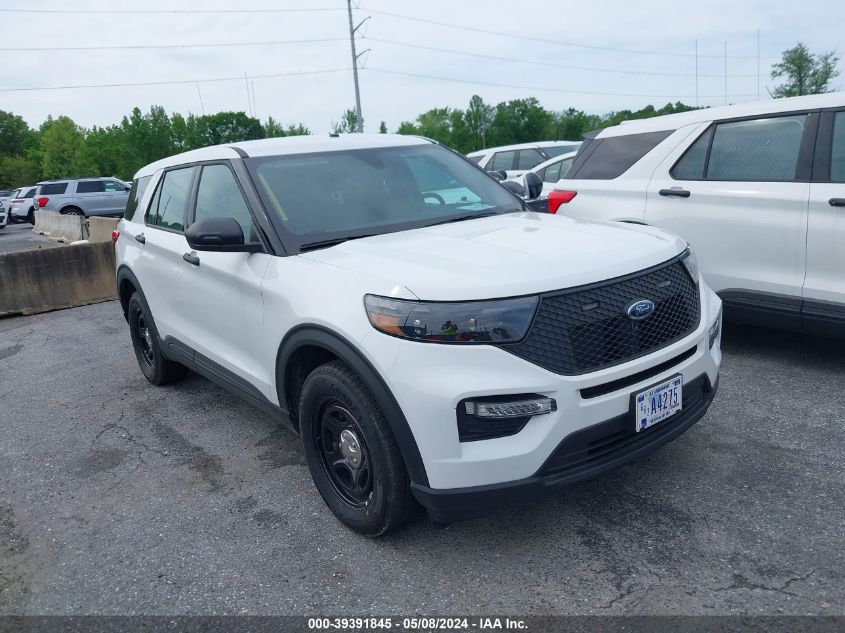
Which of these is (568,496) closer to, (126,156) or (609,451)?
(609,451)

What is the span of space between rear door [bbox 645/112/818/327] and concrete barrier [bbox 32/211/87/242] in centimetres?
1585

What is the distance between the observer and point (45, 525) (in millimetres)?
3660

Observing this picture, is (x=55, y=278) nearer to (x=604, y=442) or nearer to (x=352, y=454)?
(x=352, y=454)

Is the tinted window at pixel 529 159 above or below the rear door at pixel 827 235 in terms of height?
above

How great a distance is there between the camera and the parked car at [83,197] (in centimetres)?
2600

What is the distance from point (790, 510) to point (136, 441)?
12.6ft

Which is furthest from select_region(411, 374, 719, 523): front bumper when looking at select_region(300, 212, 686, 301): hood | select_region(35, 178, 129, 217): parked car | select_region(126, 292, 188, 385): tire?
select_region(35, 178, 129, 217): parked car

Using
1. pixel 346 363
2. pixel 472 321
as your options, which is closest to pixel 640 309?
pixel 472 321

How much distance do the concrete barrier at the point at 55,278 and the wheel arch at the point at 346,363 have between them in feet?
23.8

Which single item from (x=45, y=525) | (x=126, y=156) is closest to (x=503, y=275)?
(x=45, y=525)

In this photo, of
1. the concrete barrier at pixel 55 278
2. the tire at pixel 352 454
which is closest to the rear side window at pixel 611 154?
the tire at pixel 352 454

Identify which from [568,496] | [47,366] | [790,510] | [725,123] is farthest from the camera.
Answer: [47,366]

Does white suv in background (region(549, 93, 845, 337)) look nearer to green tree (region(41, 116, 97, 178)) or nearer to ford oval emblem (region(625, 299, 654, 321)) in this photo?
ford oval emblem (region(625, 299, 654, 321))

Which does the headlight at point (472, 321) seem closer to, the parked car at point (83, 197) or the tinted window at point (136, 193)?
the tinted window at point (136, 193)
